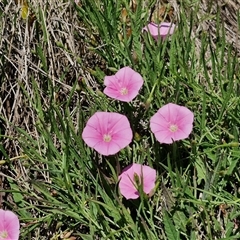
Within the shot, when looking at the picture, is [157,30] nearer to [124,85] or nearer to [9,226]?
[124,85]

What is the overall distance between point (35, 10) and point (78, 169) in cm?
61

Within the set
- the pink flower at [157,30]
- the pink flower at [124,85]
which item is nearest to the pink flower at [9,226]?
the pink flower at [124,85]

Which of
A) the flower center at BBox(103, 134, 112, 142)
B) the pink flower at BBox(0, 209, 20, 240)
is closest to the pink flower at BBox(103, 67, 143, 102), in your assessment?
the flower center at BBox(103, 134, 112, 142)

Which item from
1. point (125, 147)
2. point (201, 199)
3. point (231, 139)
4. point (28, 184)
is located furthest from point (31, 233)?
point (231, 139)

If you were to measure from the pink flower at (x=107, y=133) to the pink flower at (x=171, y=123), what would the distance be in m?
0.08

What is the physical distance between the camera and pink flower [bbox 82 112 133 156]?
1.53 meters

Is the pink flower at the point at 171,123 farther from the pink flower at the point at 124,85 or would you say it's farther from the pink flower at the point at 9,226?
the pink flower at the point at 9,226

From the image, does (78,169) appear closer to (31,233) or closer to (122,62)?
(31,233)

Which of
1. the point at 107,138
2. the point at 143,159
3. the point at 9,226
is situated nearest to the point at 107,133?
the point at 107,138

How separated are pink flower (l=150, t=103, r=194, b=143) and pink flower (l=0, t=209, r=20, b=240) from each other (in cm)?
46

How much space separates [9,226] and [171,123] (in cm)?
54

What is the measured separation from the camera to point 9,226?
154cm

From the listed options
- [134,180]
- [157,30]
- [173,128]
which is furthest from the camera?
[157,30]

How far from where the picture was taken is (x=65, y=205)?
1595 mm
